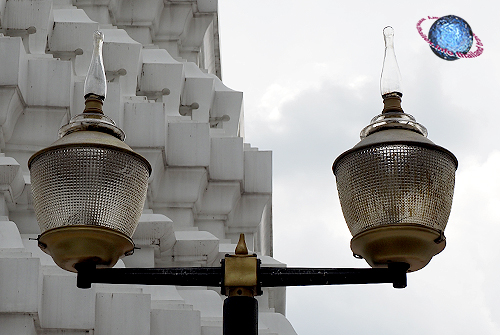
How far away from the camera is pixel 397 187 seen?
5520mm

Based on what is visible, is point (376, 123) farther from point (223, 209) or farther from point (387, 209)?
point (223, 209)

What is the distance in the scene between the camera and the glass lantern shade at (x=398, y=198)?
5.51m

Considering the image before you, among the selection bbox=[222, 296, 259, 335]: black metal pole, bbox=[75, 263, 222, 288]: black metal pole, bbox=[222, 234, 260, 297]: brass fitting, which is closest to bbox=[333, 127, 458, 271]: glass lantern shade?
bbox=[222, 234, 260, 297]: brass fitting

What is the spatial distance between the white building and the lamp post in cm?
484

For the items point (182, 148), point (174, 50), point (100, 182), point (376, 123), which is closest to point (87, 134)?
point (100, 182)

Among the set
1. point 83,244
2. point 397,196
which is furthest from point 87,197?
point 397,196

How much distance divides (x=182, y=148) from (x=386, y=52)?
857 centimetres

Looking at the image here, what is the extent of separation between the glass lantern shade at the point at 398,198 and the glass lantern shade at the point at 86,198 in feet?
3.92

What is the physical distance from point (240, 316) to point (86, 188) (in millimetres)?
1064

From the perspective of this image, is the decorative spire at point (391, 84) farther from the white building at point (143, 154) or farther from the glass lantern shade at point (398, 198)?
the white building at point (143, 154)

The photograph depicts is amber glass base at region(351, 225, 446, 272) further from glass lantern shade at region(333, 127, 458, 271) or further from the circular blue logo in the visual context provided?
the circular blue logo
